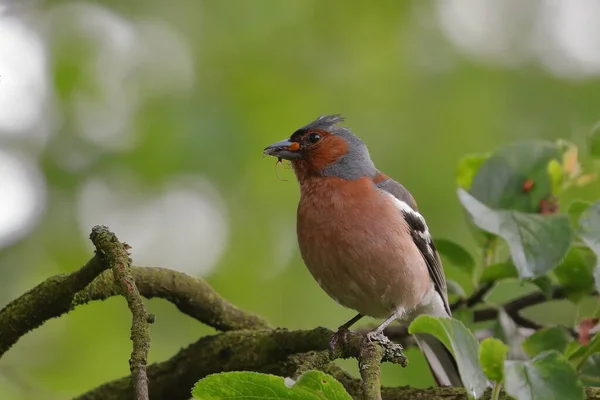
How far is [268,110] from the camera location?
792 centimetres

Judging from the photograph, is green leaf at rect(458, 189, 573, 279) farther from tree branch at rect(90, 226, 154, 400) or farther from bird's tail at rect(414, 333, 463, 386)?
tree branch at rect(90, 226, 154, 400)

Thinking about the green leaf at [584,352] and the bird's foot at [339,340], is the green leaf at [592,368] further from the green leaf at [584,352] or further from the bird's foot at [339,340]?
the bird's foot at [339,340]

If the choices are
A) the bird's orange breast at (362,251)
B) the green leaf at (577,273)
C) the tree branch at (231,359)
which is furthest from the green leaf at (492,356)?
the bird's orange breast at (362,251)

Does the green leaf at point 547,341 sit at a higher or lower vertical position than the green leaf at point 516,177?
lower

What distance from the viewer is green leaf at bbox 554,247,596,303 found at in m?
3.80

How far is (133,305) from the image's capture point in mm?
2525

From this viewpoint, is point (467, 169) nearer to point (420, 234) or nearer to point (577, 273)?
point (420, 234)

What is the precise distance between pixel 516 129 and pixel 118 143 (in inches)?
166

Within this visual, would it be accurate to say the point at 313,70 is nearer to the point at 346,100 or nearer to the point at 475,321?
the point at 346,100

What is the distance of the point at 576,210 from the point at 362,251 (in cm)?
119

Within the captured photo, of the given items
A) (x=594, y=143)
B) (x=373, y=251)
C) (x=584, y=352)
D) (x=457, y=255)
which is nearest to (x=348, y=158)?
(x=373, y=251)

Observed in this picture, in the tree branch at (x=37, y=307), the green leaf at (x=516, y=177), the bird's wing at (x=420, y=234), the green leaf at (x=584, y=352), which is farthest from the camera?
the bird's wing at (x=420, y=234)

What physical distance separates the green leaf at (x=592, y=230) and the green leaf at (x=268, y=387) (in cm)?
158

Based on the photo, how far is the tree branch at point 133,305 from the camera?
2.25m
